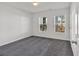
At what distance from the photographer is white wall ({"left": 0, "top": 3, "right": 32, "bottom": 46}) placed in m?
4.25

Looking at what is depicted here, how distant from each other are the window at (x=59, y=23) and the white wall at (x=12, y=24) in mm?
2394

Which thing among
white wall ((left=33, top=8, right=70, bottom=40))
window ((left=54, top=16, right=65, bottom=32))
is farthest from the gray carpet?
window ((left=54, top=16, right=65, bottom=32))

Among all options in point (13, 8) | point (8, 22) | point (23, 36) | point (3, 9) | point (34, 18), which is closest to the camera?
point (3, 9)

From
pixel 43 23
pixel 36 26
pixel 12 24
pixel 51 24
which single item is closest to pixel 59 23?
pixel 51 24

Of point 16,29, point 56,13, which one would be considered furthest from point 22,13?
point 56,13

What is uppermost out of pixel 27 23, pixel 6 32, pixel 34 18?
pixel 34 18

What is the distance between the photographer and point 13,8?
4.97 meters

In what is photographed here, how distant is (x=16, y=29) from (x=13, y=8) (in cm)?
137

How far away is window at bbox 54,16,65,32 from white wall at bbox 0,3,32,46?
2.39 metres

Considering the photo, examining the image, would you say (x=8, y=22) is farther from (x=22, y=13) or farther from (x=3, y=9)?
(x=22, y=13)

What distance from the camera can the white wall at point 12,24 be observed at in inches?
167

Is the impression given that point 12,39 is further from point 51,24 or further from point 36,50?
point 51,24

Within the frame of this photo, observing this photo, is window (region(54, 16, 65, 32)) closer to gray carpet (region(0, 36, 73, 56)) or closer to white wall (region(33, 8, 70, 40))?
white wall (region(33, 8, 70, 40))

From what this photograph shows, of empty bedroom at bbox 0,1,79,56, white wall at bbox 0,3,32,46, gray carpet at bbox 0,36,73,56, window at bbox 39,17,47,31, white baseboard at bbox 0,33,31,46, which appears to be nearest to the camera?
gray carpet at bbox 0,36,73,56
